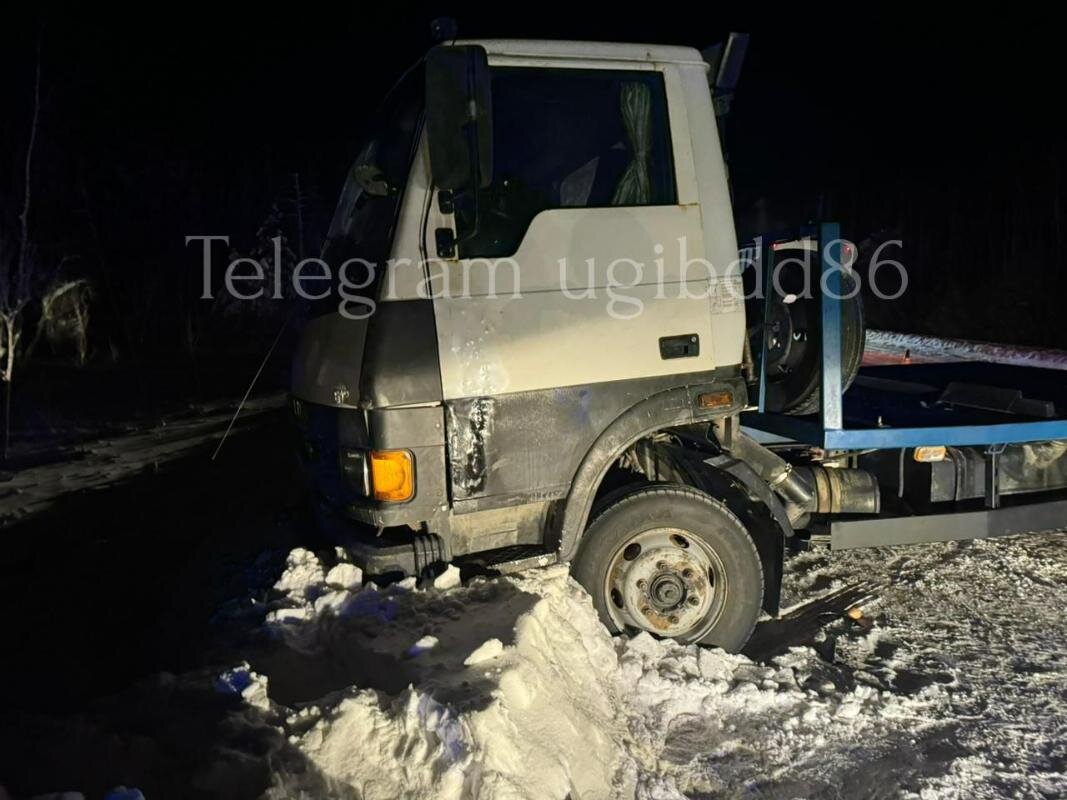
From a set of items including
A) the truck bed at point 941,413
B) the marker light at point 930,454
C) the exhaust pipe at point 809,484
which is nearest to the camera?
the truck bed at point 941,413

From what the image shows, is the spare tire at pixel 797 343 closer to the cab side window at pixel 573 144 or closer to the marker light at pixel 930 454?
the marker light at pixel 930 454

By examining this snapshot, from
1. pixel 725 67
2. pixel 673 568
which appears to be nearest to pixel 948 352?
pixel 725 67

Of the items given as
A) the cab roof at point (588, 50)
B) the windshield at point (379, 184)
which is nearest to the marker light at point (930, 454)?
the cab roof at point (588, 50)

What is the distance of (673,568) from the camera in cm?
395

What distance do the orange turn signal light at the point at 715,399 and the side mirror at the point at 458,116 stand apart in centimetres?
149

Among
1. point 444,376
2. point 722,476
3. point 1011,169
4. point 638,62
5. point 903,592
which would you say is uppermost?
point 1011,169

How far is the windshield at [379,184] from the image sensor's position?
3650 mm

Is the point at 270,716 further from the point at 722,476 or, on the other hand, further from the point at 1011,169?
the point at 1011,169

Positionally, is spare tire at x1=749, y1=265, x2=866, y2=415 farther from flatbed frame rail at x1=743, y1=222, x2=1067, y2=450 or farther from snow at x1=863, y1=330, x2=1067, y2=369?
snow at x1=863, y1=330, x2=1067, y2=369

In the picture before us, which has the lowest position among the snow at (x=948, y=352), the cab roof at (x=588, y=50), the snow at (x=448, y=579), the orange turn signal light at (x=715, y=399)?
the snow at (x=448, y=579)

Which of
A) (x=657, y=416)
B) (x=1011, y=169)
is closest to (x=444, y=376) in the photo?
(x=657, y=416)

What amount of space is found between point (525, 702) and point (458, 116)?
2.33 metres

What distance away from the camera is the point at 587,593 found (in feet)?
12.4

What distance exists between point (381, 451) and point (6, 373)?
14.7 metres
